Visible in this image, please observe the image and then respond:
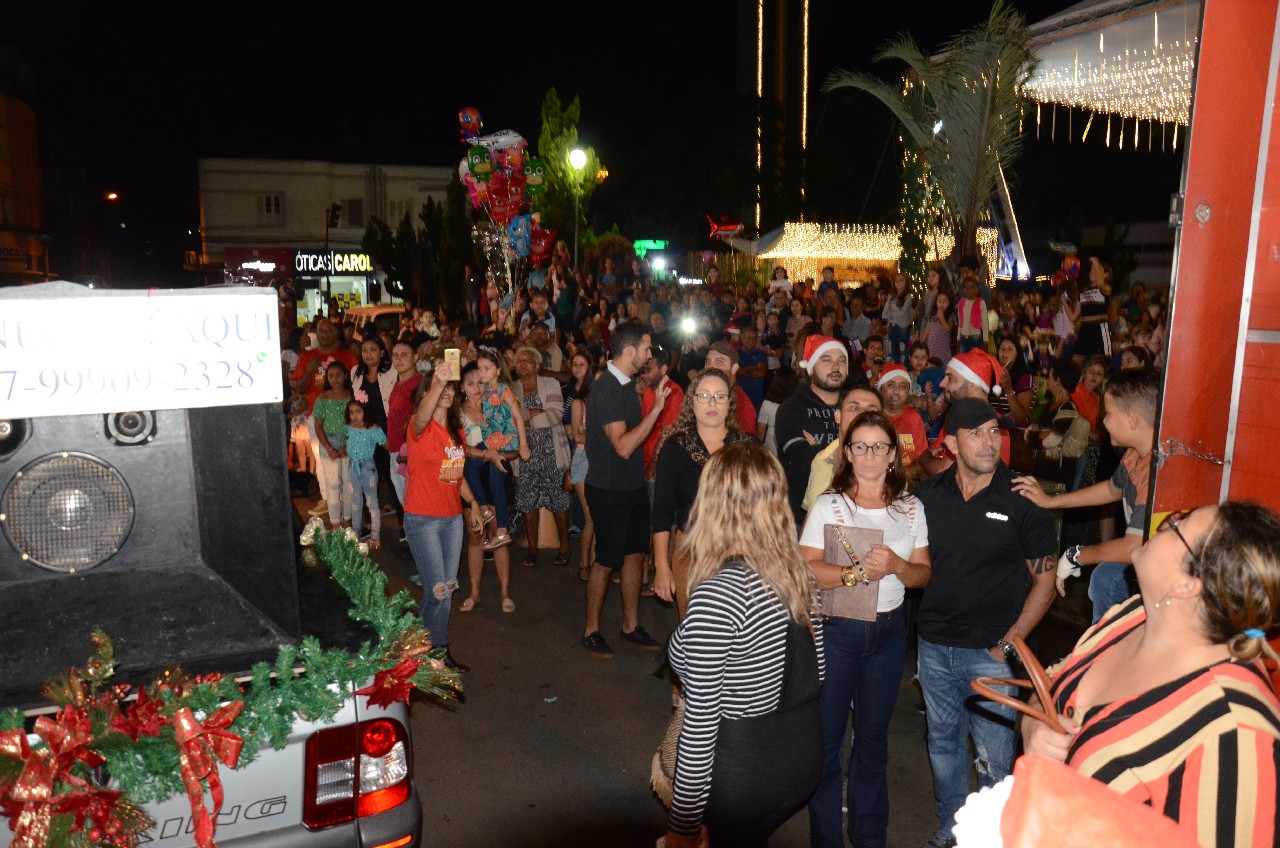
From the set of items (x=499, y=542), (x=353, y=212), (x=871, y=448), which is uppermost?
(x=353, y=212)

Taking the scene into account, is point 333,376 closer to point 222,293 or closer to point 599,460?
point 599,460

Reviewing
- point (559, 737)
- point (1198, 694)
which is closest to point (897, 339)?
point (559, 737)

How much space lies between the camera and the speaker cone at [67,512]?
2.95m

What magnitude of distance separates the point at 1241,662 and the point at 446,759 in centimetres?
399

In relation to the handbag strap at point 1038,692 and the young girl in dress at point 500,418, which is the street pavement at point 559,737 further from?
the handbag strap at point 1038,692

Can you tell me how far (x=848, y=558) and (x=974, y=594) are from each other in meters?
→ 0.54

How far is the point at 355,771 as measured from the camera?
2824 mm

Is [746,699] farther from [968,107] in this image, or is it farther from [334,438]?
[968,107]

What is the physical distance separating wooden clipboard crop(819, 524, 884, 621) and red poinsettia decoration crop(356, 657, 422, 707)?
1.61 m

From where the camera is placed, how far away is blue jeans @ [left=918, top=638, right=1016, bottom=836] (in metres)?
3.69

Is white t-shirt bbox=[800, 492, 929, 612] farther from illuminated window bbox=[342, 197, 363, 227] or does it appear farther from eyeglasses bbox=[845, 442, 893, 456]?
illuminated window bbox=[342, 197, 363, 227]

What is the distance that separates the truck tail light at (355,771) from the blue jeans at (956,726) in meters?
2.14

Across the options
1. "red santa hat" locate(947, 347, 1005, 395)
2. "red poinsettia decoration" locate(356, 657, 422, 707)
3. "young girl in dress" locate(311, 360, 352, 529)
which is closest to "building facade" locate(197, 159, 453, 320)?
"young girl in dress" locate(311, 360, 352, 529)

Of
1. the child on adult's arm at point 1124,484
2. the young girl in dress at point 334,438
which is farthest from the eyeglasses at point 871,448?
the young girl in dress at point 334,438
